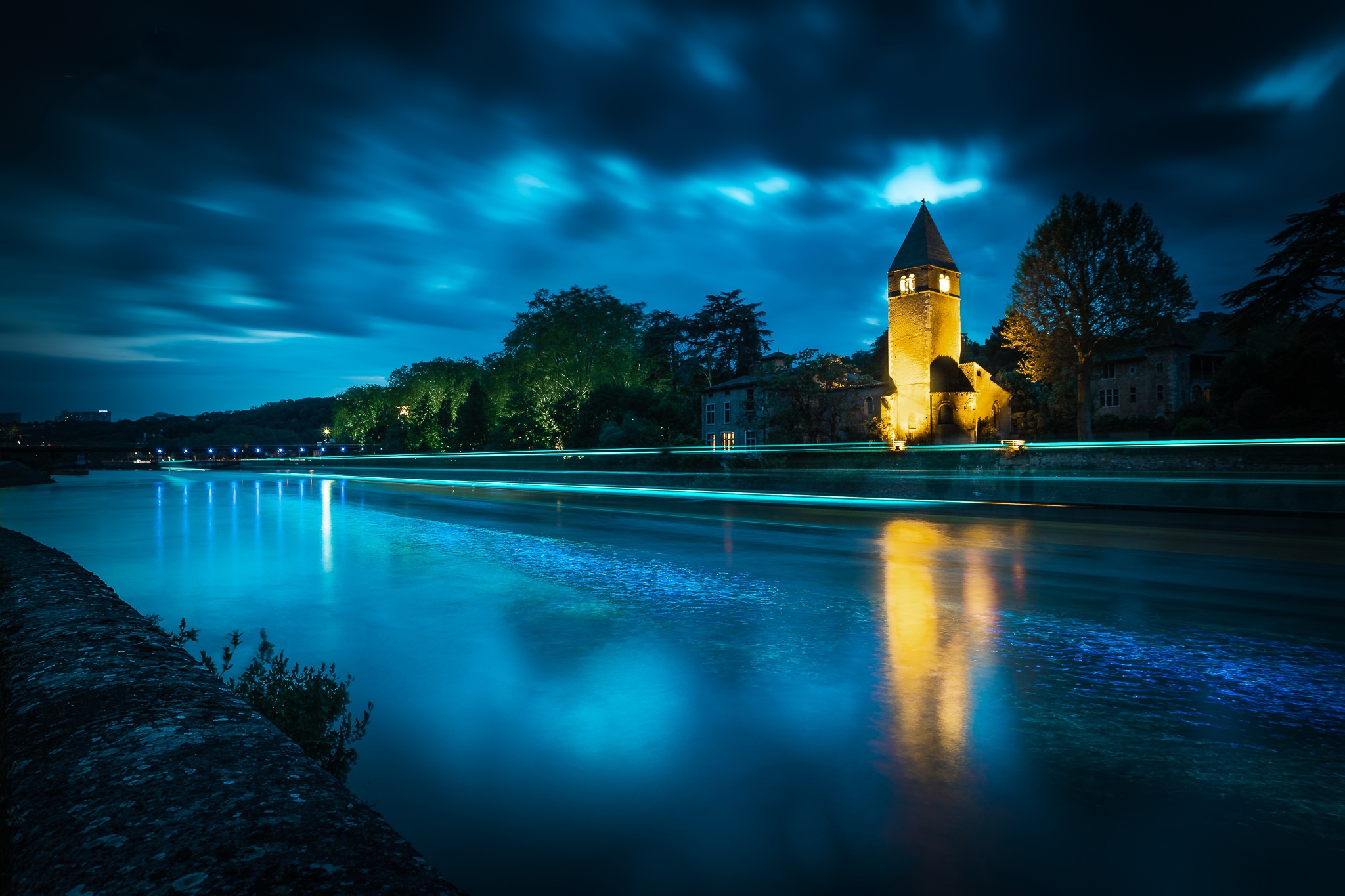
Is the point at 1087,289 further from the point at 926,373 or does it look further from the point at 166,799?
the point at 166,799

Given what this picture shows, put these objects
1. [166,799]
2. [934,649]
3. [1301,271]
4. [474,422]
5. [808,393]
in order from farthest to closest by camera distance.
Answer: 1. [474,422]
2. [808,393]
3. [1301,271]
4. [934,649]
5. [166,799]

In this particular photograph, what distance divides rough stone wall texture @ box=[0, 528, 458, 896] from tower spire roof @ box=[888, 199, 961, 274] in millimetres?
58002

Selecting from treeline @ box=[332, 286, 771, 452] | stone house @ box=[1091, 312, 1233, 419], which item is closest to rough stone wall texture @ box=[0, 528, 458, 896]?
treeline @ box=[332, 286, 771, 452]

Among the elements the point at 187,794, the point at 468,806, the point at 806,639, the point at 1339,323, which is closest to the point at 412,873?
the point at 187,794

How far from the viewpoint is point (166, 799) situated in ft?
7.68

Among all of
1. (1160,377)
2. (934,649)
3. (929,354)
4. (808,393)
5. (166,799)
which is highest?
(929,354)

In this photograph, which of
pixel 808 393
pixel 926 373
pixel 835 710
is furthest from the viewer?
pixel 926 373

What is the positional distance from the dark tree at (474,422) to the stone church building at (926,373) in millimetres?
29147

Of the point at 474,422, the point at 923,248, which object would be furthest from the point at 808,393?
the point at 474,422

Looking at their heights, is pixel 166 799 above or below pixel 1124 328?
below

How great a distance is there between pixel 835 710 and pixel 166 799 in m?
3.35

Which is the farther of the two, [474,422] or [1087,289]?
[474,422]

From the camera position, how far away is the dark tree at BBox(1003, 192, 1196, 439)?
38406mm

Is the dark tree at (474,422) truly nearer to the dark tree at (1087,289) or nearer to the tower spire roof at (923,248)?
the tower spire roof at (923,248)
